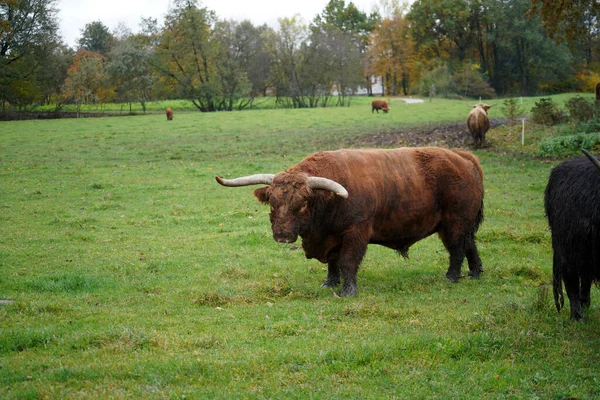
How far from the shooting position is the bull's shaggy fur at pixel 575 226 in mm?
7176

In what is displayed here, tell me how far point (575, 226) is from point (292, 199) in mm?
3700

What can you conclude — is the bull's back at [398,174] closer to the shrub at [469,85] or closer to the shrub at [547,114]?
the shrub at [547,114]

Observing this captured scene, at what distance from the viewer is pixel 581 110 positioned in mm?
27312

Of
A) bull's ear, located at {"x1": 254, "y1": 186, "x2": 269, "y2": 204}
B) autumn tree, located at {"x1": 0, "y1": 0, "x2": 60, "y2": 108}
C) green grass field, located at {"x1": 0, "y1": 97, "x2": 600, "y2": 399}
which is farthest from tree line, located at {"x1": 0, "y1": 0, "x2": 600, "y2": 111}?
bull's ear, located at {"x1": 254, "y1": 186, "x2": 269, "y2": 204}

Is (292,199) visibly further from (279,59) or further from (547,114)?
(279,59)

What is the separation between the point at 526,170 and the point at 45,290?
17.1 metres

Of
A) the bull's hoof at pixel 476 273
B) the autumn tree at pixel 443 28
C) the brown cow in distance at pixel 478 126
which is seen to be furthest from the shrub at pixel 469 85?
the bull's hoof at pixel 476 273

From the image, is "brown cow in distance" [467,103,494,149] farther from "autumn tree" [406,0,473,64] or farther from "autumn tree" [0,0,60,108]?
"autumn tree" [406,0,473,64]

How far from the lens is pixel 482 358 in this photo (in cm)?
657

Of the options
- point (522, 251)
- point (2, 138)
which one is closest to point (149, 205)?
point (522, 251)

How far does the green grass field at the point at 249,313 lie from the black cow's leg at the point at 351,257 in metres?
0.32

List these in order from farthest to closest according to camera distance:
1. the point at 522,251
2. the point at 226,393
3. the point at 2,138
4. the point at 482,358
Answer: the point at 2,138
the point at 522,251
the point at 482,358
the point at 226,393

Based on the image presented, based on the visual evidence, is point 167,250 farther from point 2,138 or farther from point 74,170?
point 2,138

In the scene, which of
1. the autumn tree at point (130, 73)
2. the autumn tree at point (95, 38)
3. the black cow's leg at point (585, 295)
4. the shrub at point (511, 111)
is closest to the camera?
the black cow's leg at point (585, 295)
